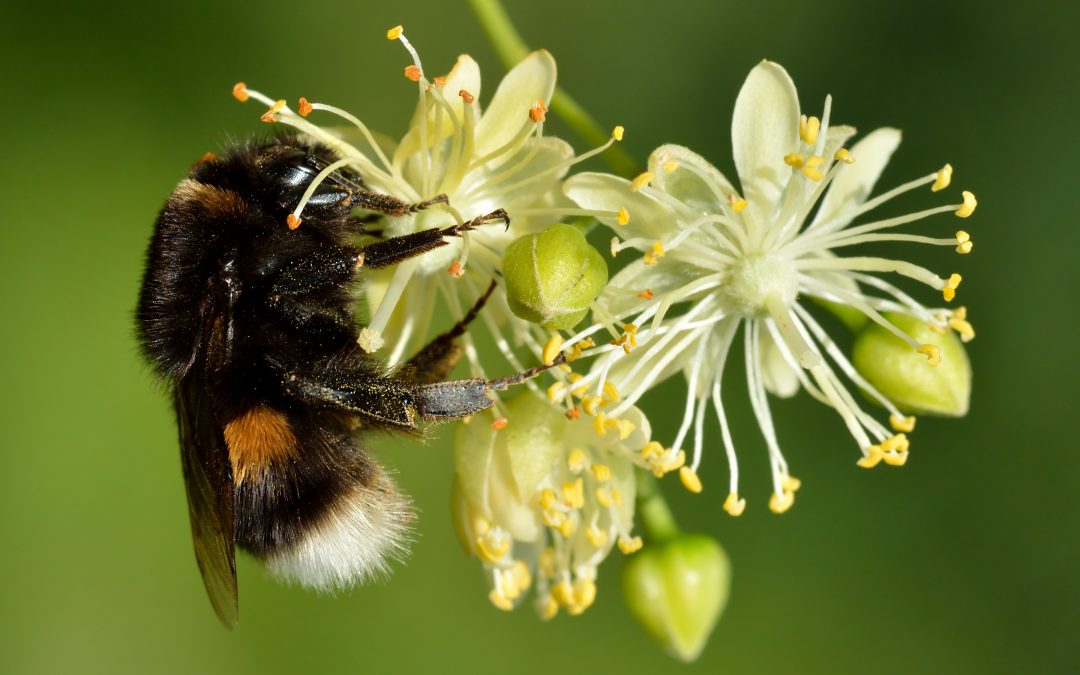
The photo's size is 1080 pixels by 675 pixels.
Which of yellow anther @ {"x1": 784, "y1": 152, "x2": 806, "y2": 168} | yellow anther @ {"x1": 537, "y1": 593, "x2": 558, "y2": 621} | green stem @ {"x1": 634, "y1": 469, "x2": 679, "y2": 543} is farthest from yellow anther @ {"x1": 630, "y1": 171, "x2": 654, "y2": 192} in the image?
yellow anther @ {"x1": 537, "y1": 593, "x2": 558, "y2": 621}

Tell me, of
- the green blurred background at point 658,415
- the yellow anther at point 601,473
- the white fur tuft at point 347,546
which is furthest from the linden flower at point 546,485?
the green blurred background at point 658,415

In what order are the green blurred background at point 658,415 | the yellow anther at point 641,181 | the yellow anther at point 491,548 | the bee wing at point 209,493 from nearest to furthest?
the bee wing at point 209,493, the yellow anther at point 641,181, the yellow anther at point 491,548, the green blurred background at point 658,415

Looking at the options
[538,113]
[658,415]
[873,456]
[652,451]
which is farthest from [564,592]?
[658,415]

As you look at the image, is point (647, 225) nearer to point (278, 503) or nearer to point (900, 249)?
point (278, 503)

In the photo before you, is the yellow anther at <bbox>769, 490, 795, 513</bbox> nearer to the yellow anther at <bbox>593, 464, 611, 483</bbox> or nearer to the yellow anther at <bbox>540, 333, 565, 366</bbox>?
the yellow anther at <bbox>593, 464, 611, 483</bbox>

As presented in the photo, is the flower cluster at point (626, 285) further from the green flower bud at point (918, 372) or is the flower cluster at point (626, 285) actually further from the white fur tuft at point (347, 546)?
the white fur tuft at point (347, 546)

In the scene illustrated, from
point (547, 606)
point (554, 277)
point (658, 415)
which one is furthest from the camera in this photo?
point (658, 415)

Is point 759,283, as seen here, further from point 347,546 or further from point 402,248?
point 347,546

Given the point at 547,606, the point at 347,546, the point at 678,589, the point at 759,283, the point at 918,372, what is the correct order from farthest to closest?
the point at 547,606, the point at 678,589, the point at 759,283, the point at 918,372, the point at 347,546
